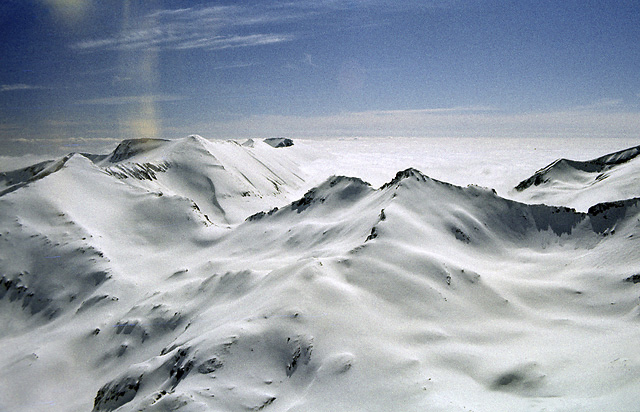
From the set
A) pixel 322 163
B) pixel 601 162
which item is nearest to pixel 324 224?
pixel 601 162

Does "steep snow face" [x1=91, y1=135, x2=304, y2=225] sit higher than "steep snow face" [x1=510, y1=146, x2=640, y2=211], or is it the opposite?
"steep snow face" [x1=91, y1=135, x2=304, y2=225]

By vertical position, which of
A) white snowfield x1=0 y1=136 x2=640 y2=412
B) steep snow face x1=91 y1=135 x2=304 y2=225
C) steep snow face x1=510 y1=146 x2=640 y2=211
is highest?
steep snow face x1=91 y1=135 x2=304 y2=225

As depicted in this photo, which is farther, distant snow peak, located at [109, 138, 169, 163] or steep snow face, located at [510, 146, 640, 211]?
distant snow peak, located at [109, 138, 169, 163]

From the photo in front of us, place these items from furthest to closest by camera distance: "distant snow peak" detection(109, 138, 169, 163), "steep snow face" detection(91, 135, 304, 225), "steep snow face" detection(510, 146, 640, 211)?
"distant snow peak" detection(109, 138, 169, 163)
"steep snow face" detection(91, 135, 304, 225)
"steep snow face" detection(510, 146, 640, 211)

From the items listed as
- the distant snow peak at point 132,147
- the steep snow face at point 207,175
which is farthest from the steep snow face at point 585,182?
the distant snow peak at point 132,147

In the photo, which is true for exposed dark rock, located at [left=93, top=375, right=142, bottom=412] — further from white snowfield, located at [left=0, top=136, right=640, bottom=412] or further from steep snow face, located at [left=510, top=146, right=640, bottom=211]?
steep snow face, located at [left=510, top=146, right=640, bottom=211]

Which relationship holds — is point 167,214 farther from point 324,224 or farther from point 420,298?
point 420,298

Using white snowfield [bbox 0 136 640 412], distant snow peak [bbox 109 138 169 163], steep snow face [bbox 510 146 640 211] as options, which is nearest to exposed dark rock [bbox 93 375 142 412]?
white snowfield [bbox 0 136 640 412]

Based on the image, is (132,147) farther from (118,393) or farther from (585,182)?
(585,182)
